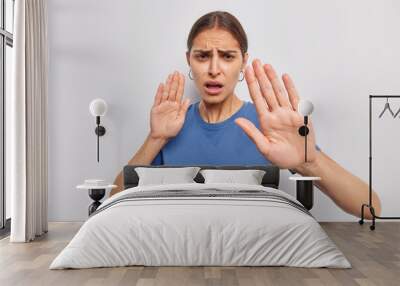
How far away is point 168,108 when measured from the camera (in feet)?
23.0

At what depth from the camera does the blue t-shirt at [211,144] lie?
6797 mm

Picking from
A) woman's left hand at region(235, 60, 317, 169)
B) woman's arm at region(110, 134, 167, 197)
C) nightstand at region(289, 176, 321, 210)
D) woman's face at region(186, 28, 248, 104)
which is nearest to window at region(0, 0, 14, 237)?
woman's arm at region(110, 134, 167, 197)

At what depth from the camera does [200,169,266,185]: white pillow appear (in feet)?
20.6

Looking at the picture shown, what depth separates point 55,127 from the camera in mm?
7059

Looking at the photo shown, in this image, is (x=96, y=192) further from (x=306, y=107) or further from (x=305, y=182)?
(x=306, y=107)

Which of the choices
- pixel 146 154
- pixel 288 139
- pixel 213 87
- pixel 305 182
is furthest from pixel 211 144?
pixel 305 182

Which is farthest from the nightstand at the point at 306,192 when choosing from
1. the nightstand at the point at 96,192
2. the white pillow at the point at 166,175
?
the nightstand at the point at 96,192

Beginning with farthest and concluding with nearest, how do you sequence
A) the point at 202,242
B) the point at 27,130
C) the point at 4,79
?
the point at 4,79, the point at 27,130, the point at 202,242

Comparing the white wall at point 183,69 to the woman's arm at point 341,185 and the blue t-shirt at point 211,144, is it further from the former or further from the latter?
the blue t-shirt at point 211,144

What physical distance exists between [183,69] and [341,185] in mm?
2275

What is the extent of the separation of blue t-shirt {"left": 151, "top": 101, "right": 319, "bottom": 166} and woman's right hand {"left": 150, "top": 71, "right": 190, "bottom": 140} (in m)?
0.09

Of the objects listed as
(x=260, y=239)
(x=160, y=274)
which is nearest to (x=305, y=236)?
(x=260, y=239)

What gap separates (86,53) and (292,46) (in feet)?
7.94

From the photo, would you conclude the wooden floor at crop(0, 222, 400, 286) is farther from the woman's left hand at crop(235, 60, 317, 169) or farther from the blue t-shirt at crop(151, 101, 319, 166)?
the blue t-shirt at crop(151, 101, 319, 166)
